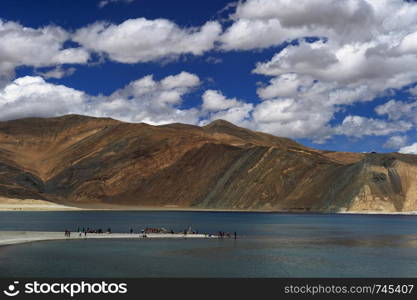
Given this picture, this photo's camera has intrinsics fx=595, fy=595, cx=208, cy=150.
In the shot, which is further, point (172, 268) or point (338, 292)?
point (172, 268)

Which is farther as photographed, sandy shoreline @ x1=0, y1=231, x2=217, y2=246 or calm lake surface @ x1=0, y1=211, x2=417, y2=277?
sandy shoreline @ x1=0, y1=231, x2=217, y2=246

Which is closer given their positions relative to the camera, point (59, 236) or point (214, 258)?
point (214, 258)

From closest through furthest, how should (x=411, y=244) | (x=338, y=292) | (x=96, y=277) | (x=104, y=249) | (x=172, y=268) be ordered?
(x=338, y=292) → (x=96, y=277) → (x=172, y=268) → (x=104, y=249) → (x=411, y=244)

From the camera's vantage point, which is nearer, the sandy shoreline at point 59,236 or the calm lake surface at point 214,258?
the calm lake surface at point 214,258

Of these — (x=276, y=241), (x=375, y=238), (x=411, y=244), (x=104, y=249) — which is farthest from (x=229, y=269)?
(x=375, y=238)

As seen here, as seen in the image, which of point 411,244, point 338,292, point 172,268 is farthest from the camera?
point 411,244

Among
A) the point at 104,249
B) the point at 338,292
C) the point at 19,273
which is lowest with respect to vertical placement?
the point at 338,292

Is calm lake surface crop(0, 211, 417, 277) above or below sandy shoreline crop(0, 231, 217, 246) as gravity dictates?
below

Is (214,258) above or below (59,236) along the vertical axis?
below

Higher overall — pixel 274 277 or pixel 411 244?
pixel 411 244

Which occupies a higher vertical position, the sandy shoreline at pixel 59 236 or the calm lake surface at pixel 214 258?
the sandy shoreline at pixel 59 236

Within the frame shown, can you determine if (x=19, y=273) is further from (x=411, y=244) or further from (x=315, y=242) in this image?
(x=411, y=244)
